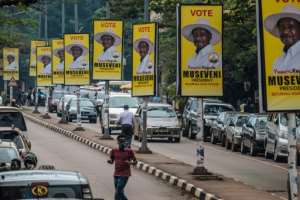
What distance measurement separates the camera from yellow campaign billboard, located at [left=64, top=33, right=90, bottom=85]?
46094mm

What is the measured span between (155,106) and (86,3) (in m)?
85.7

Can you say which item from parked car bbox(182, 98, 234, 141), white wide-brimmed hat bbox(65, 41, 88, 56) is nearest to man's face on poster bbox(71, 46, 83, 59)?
white wide-brimmed hat bbox(65, 41, 88, 56)

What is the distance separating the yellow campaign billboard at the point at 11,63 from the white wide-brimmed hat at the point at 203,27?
41327 millimetres

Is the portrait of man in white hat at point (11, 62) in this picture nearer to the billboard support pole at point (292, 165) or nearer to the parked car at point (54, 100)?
the parked car at point (54, 100)

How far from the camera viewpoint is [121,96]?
2029 inches

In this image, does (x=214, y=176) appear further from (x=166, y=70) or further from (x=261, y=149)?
(x=166, y=70)

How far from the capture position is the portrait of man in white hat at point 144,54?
3272 centimetres

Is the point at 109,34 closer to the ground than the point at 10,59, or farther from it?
closer to the ground

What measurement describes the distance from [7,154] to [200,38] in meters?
6.93

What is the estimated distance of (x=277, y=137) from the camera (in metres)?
32.1

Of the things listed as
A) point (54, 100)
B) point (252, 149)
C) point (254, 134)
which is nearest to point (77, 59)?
point (252, 149)

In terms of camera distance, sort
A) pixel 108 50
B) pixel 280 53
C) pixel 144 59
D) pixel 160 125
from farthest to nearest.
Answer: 1. pixel 160 125
2. pixel 108 50
3. pixel 144 59
4. pixel 280 53

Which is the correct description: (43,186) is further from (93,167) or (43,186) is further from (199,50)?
(93,167)

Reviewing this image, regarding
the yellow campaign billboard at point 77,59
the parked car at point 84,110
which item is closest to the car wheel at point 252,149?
the yellow campaign billboard at point 77,59
